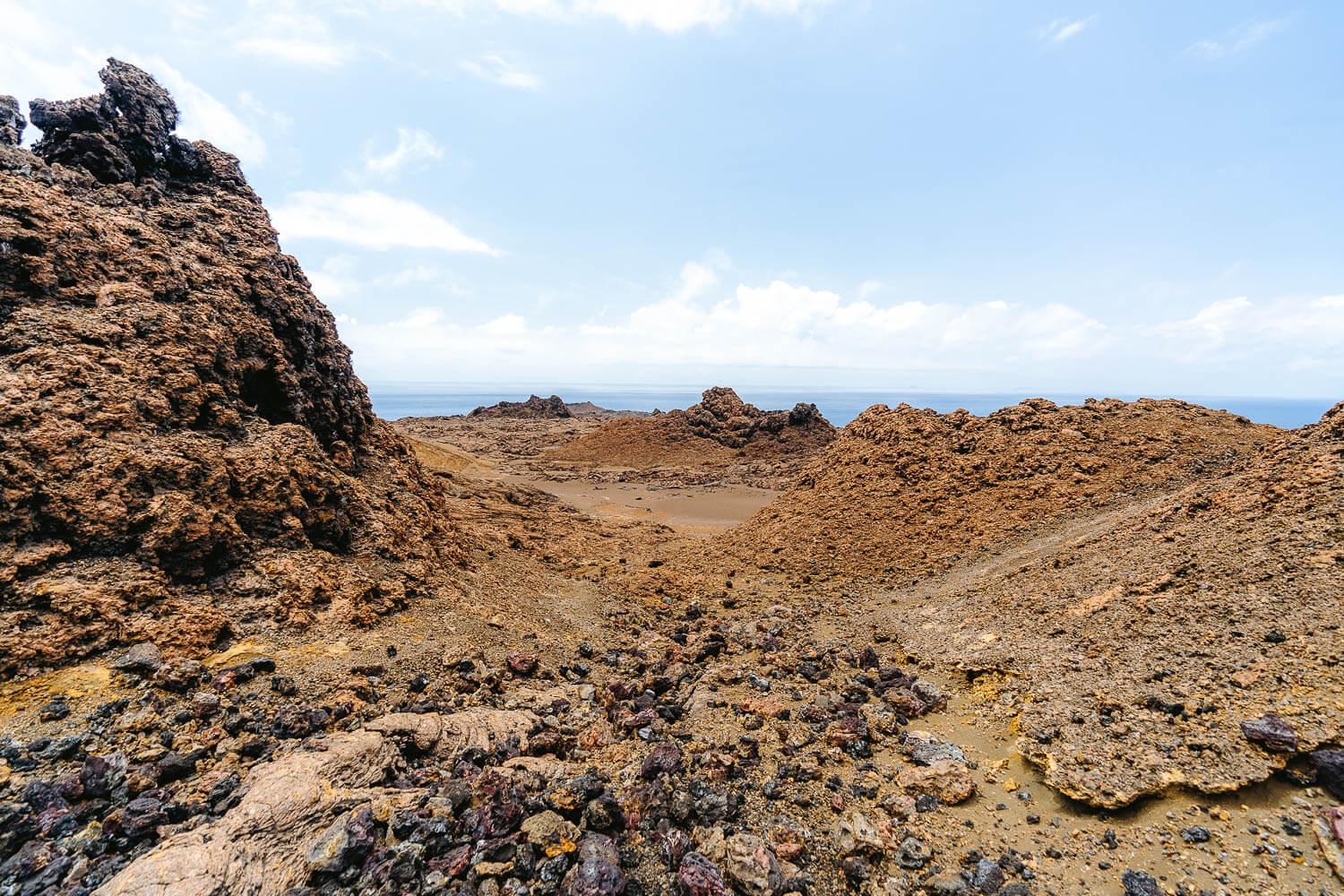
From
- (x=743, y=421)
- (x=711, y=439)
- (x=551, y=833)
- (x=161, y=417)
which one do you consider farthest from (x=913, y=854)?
(x=743, y=421)

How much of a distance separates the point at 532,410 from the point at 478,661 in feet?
171

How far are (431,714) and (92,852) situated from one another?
1900 mm

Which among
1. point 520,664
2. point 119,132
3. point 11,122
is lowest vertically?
point 520,664

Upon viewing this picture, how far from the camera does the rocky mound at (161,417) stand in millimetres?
4117

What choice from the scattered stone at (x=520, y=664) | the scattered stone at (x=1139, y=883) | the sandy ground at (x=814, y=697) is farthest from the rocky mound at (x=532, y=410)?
the scattered stone at (x=1139, y=883)

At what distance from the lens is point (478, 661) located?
210 inches

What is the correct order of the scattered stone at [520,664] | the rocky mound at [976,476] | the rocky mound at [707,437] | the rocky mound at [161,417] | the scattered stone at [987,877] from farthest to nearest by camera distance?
1. the rocky mound at [707,437]
2. the rocky mound at [976,476]
3. the scattered stone at [520,664]
4. the rocky mound at [161,417]
5. the scattered stone at [987,877]

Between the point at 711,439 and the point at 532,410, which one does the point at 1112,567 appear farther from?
the point at 532,410

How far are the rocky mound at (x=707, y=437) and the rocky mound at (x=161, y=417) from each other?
24.5 meters

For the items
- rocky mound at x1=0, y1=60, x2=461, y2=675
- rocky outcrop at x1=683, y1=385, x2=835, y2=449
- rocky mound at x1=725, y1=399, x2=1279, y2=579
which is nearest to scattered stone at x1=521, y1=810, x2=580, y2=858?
rocky mound at x1=0, y1=60, x2=461, y2=675

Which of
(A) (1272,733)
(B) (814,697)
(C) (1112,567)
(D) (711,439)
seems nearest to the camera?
(A) (1272,733)

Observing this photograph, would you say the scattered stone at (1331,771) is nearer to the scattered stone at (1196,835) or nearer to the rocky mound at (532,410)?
the scattered stone at (1196,835)

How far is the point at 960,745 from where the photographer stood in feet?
14.2

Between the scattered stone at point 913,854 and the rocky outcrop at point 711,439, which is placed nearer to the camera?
the scattered stone at point 913,854
